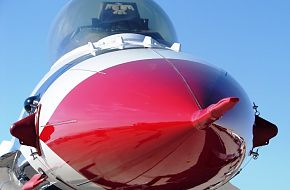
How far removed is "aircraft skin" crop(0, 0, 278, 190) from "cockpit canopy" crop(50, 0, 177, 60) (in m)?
1.49

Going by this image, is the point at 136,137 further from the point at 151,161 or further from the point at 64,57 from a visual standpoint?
the point at 64,57

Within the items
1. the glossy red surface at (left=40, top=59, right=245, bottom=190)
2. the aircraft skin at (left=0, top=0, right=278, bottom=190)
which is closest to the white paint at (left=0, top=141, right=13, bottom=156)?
the aircraft skin at (left=0, top=0, right=278, bottom=190)

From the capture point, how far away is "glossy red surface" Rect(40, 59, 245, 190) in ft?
14.9

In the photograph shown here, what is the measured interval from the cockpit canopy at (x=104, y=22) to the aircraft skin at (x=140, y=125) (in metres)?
1.49

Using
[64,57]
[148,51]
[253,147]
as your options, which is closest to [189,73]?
[148,51]

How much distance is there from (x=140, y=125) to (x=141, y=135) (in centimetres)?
8

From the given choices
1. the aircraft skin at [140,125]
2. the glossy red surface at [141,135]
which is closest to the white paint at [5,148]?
the aircraft skin at [140,125]

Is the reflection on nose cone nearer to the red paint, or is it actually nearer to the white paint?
the red paint

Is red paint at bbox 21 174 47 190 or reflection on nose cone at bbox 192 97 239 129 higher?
reflection on nose cone at bbox 192 97 239 129

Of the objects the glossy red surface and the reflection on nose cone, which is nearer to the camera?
the reflection on nose cone

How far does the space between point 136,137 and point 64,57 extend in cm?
282

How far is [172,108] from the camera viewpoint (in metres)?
4.57

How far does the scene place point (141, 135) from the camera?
4602mm

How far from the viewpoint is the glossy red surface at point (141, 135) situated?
4.56m
